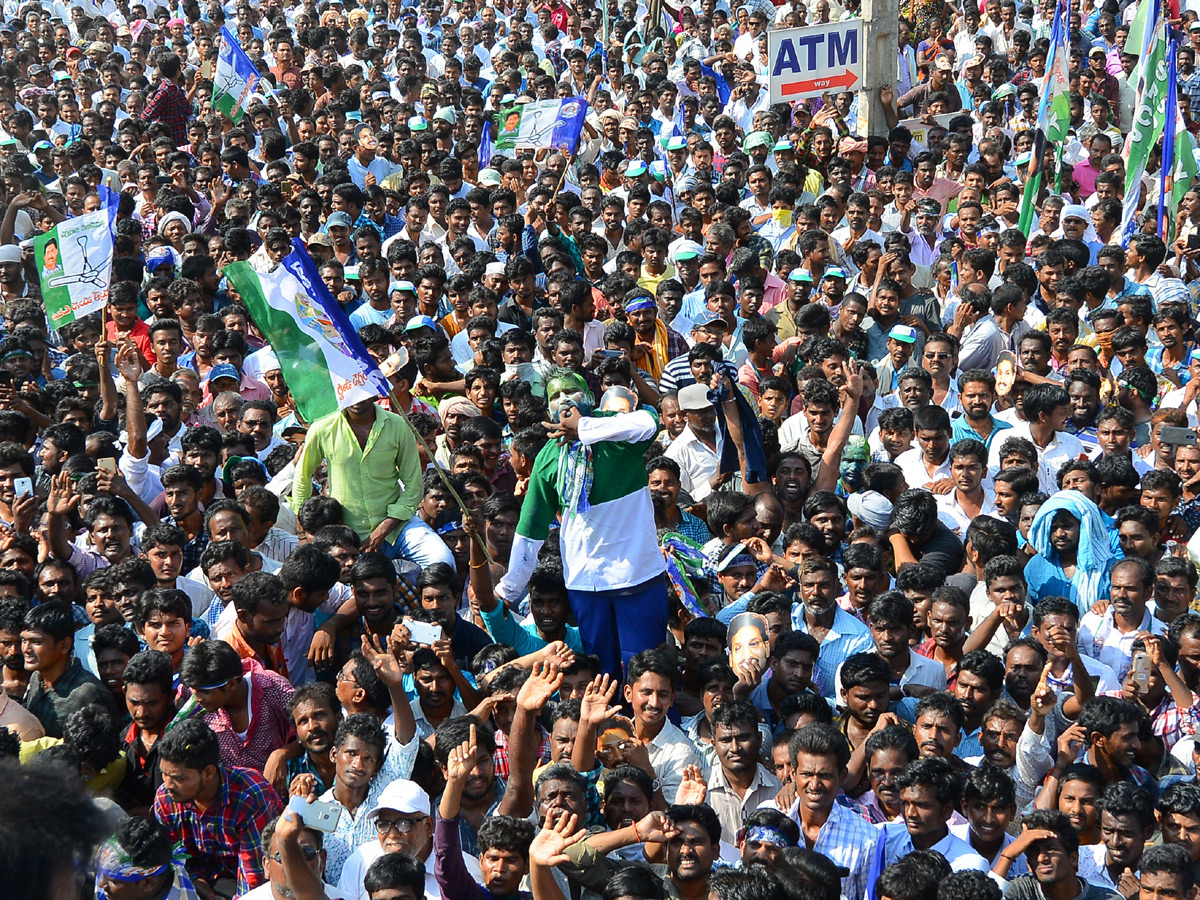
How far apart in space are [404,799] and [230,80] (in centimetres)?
959

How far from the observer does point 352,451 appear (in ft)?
21.5

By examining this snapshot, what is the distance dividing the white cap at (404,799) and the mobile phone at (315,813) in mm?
159

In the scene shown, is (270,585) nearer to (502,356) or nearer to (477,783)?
(477,783)

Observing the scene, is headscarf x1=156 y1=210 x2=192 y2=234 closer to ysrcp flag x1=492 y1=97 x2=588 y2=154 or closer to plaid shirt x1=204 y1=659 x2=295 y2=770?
ysrcp flag x1=492 y1=97 x2=588 y2=154

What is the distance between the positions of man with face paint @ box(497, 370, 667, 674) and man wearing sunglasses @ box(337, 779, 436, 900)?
4.69 feet

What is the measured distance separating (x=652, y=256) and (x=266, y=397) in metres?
2.81

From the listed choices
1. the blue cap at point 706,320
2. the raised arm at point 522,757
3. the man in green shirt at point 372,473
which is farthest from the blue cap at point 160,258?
the raised arm at point 522,757

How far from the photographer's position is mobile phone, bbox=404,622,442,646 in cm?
541

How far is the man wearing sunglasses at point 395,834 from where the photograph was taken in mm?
4707

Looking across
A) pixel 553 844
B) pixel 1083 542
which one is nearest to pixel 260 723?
pixel 553 844

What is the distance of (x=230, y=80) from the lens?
12.9m

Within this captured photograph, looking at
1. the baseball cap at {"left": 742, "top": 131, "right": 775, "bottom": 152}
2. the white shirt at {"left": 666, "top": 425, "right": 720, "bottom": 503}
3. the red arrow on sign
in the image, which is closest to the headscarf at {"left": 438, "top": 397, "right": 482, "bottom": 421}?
the white shirt at {"left": 666, "top": 425, "right": 720, "bottom": 503}

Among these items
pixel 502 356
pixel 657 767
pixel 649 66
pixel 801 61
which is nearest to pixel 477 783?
pixel 657 767

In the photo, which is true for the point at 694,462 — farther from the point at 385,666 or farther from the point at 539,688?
the point at 539,688
